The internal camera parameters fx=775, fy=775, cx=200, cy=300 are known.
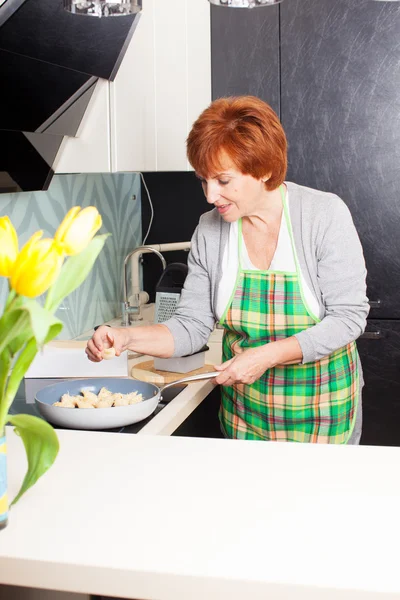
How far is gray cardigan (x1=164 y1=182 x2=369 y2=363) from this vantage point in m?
1.87

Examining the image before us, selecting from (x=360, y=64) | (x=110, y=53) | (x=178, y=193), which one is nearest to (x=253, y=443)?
(x=110, y=53)

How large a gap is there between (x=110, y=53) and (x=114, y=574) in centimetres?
140

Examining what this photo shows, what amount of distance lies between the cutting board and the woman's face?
519 mm

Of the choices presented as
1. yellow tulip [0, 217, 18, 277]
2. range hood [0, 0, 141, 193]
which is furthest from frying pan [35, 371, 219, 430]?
yellow tulip [0, 217, 18, 277]

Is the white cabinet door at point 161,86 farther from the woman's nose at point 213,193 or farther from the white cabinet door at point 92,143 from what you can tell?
the woman's nose at point 213,193

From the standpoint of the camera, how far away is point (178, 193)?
129 inches

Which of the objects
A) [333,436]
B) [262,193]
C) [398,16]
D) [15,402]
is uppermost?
[398,16]

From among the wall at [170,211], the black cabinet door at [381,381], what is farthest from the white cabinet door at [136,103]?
the black cabinet door at [381,381]

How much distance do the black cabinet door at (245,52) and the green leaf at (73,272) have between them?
6.54ft

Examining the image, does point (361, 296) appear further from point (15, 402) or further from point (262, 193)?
point (15, 402)

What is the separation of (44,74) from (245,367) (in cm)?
79

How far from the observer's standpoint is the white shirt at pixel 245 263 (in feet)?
6.44

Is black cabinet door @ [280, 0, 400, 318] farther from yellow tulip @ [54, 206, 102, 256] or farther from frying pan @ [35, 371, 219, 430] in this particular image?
yellow tulip @ [54, 206, 102, 256]

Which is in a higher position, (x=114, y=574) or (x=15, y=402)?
(x=114, y=574)
